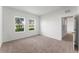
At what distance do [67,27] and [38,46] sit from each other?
1003 millimetres

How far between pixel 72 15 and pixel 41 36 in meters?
1.11

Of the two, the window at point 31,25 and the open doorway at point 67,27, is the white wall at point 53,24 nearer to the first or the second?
the open doorway at point 67,27

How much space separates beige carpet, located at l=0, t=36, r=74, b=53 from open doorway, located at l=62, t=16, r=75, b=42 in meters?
0.21

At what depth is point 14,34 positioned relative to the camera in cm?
192

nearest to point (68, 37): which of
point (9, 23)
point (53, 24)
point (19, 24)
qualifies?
point (53, 24)

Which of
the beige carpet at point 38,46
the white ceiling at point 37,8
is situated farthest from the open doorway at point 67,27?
the white ceiling at point 37,8

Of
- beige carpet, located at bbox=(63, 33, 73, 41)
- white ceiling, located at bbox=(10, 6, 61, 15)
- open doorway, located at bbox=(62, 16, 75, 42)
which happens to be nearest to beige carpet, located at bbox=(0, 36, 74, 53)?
beige carpet, located at bbox=(63, 33, 73, 41)

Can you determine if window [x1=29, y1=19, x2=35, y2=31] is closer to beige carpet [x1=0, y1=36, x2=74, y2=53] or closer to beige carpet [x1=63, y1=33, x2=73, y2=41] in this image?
beige carpet [x1=0, y1=36, x2=74, y2=53]

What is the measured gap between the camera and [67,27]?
211 centimetres

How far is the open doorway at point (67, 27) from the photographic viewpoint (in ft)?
7.08

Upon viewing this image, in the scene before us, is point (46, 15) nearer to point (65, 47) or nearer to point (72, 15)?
point (72, 15)

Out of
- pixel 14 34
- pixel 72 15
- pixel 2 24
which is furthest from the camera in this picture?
pixel 72 15

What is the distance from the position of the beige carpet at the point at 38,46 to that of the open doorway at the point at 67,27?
0.21m
